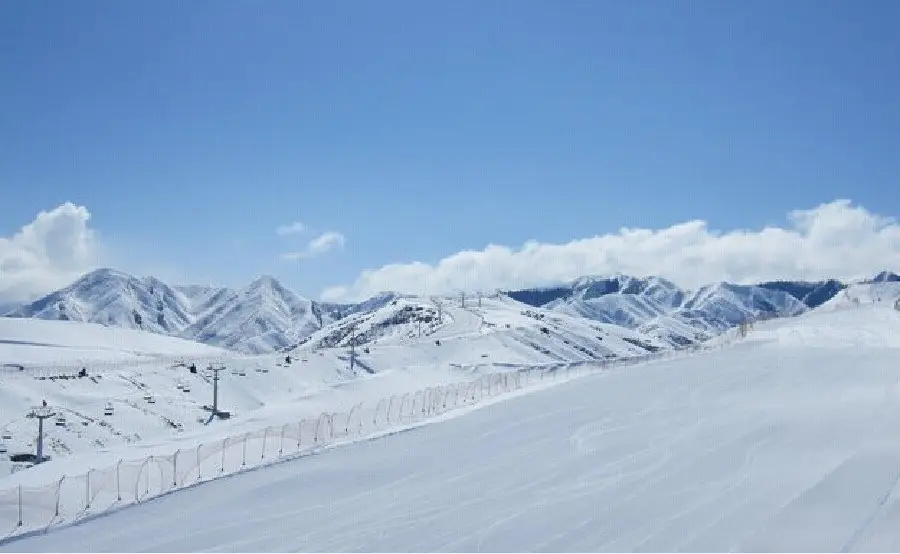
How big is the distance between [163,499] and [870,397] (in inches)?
874

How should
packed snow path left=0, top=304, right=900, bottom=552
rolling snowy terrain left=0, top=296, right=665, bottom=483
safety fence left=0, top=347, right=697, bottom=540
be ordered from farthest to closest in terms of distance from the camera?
rolling snowy terrain left=0, top=296, right=665, bottom=483, safety fence left=0, top=347, right=697, bottom=540, packed snow path left=0, top=304, right=900, bottom=552

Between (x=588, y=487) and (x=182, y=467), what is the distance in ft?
41.7

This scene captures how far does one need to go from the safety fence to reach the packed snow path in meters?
1.03

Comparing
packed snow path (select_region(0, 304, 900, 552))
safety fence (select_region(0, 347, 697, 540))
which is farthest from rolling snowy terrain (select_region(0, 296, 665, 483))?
packed snow path (select_region(0, 304, 900, 552))

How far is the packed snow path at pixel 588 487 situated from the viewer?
540 inches

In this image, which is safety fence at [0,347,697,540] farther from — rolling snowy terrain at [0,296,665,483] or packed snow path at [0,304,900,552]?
rolling snowy terrain at [0,296,665,483]

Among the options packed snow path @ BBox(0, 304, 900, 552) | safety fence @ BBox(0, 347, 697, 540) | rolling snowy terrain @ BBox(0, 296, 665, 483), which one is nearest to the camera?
packed snow path @ BBox(0, 304, 900, 552)

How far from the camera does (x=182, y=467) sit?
23.6 metres

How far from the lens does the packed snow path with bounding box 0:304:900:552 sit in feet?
45.0

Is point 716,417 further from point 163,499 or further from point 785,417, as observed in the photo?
point 163,499

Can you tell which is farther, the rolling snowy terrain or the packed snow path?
the rolling snowy terrain

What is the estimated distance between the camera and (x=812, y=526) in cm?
1273

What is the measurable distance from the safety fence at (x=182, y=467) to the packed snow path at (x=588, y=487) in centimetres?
103

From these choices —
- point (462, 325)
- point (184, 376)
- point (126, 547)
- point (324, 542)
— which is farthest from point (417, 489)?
point (462, 325)
